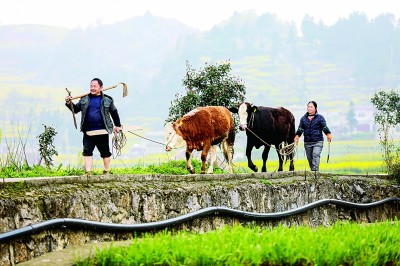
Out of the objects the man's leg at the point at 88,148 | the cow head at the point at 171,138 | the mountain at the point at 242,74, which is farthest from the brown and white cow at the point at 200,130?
the mountain at the point at 242,74

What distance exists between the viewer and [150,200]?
12578mm

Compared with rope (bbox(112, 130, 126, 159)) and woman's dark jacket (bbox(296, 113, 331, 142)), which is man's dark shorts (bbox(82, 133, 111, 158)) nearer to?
rope (bbox(112, 130, 126, 159))

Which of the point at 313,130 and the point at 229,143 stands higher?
the point at 313,130

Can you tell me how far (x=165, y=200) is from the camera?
12852 mm

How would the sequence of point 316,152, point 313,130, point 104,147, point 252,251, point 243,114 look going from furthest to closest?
1. point 316,152
2. point 313,130
3. point 243,114
4. point 104,147
5. point 252,251

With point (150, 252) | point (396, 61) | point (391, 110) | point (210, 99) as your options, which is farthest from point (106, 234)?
point (396, 61)

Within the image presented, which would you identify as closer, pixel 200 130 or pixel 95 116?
pixel 95 116

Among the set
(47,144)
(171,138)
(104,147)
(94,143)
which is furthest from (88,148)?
(47,144)

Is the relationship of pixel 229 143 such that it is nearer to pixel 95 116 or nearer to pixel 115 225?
pixel 95 116

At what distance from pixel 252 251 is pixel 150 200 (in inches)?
202

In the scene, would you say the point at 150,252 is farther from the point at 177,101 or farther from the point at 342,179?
the point at 177,101

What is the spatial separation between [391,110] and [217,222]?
65.9ft

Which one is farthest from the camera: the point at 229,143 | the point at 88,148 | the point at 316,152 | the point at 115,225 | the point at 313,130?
the point at 316,152

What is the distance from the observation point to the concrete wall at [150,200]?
10258mm
